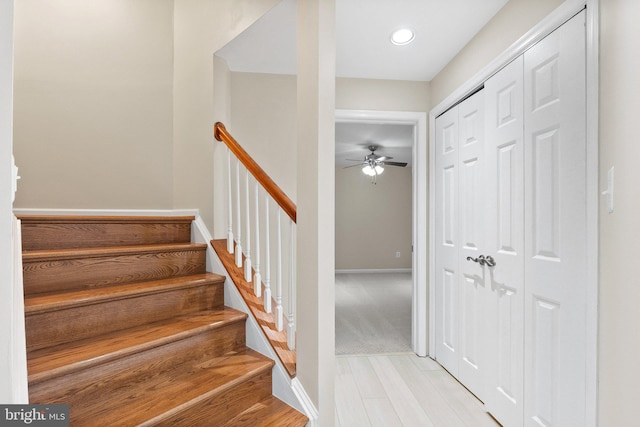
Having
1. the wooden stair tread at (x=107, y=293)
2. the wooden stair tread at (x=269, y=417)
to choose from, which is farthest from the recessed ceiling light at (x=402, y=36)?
the wooden stair tread at (x=269, y=417)

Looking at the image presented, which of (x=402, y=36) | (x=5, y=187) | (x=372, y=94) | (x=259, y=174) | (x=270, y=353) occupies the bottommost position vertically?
(x=270, y=353)

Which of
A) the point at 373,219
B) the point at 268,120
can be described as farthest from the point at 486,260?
the point at 373,219

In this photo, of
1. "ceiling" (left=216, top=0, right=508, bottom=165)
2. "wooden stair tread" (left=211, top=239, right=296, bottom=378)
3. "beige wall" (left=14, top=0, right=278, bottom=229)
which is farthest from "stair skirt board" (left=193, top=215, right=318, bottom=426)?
"ceiling" (left=216, top=0, right=508, bottom=165)

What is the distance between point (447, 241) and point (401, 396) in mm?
1165

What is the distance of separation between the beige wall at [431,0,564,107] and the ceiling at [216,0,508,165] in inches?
2.0

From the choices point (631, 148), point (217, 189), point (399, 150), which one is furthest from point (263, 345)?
point (399, 150)

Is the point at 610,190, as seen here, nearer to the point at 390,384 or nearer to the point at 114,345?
the point at 390,384

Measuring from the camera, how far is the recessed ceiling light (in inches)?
83.2

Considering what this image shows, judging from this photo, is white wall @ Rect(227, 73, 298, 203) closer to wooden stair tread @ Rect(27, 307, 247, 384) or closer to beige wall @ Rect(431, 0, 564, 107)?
beige wall @ Rect(431, 0, 564, 107)

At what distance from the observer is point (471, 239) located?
2.25 meters

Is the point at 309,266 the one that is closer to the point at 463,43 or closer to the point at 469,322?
the point at 469,322

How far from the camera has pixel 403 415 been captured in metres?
1.95

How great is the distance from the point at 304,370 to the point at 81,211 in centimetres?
218

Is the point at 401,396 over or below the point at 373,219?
below
